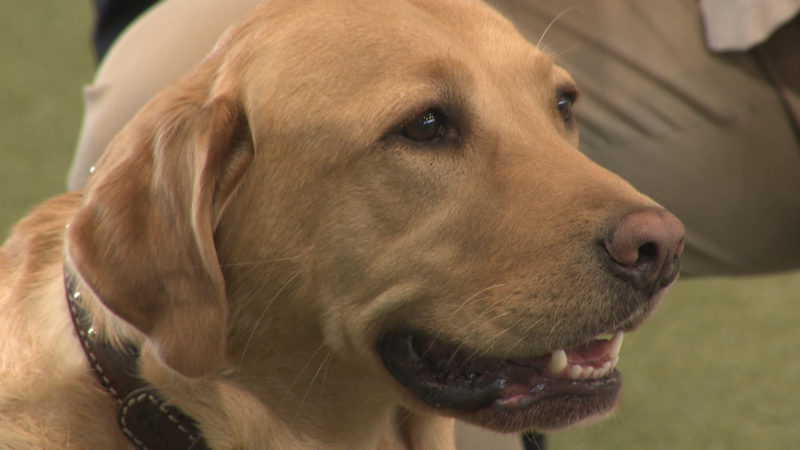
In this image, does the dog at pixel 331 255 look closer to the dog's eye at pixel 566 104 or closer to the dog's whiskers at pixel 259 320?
the dog's whiskers at pixel 259 320

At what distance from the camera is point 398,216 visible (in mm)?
2082

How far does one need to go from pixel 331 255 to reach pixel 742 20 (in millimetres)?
1661

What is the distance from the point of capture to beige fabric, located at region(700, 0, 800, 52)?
2963 mm

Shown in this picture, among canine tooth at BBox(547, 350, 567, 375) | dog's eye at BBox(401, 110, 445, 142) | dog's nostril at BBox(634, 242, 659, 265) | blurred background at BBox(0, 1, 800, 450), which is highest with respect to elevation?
dog's eye at BBox(401, 110, 445, 142)

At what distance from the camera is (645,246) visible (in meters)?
1.96

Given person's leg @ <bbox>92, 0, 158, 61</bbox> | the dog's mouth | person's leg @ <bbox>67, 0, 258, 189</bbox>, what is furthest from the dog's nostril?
person's leg @ <bbox>92, 0, 158, 61</bbox>

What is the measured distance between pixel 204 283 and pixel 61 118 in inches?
200

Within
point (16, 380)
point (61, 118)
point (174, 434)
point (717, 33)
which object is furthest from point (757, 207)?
point (61, 118)

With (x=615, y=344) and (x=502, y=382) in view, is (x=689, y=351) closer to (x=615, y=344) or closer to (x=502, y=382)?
(x=615, y=344)

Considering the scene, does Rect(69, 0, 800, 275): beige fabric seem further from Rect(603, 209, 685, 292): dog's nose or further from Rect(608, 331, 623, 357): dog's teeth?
Rect(603, 209, 685, 292): dog's nose

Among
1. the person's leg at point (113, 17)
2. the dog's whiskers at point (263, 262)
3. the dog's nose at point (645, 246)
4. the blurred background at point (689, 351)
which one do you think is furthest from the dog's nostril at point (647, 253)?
the person's leg at point (113, 17)

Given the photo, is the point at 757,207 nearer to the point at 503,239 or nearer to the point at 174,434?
the point at 503,239

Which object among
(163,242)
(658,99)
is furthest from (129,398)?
(658,99)

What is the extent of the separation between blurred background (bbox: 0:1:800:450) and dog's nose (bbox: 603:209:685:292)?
126 centimetres
